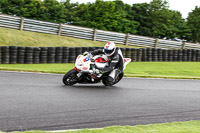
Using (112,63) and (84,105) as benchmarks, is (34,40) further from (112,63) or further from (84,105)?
(84,105)

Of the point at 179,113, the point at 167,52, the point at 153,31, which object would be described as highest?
the point at 153,31

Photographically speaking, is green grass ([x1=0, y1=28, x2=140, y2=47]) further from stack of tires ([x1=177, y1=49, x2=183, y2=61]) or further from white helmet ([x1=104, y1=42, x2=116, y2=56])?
white helmet ([x1=104, y1=42, x2=116, y2=56])

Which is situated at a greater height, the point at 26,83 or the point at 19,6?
the point at 19,6

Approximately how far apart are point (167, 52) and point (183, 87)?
12.0 meters

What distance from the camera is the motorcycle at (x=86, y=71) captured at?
9.55m

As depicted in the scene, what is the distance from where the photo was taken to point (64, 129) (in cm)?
534

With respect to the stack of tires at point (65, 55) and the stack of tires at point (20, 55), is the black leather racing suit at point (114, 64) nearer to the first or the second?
the stack of tires at point (20, 55)

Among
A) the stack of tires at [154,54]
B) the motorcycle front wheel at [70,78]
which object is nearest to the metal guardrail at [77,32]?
the stack of tires at [154,54]

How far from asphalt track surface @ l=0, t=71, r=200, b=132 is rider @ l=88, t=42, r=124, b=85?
1.26 ft

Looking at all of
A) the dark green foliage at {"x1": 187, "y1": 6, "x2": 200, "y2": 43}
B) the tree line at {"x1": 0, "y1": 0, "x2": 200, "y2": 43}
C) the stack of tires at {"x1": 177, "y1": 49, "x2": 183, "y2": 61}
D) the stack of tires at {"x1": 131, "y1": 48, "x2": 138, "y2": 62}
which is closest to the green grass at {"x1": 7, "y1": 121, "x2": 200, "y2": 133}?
the stack of tires at {"x1": 131, "y1": 48, "x2": 138, "y2": 62}

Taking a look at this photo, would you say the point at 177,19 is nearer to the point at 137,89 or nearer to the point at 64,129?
the point at 137,89

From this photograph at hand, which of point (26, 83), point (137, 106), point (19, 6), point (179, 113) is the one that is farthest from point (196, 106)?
point (19, 6)

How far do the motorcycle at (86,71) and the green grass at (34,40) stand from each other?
11262 mm

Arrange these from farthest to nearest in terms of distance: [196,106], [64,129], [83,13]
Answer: [83,13] < [196,106] < [64,129]
